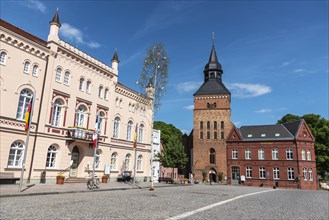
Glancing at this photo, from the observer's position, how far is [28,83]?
71.8 ft

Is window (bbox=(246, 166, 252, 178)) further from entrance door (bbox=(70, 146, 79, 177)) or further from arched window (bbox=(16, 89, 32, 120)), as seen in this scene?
arched window (bbox=(16, 89, 32, 120))

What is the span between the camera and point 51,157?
23625 millimetres

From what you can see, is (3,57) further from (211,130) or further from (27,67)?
(211,130)

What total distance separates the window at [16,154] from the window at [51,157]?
2608 mm

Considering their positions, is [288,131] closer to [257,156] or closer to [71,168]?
[257,156]

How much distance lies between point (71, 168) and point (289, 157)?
37493 millimetres

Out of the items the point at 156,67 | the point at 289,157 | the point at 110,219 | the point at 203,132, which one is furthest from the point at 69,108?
the point at 289,157

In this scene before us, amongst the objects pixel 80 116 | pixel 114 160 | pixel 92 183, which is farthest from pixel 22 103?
pixel 114 160

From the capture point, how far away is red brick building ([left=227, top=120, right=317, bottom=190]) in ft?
147

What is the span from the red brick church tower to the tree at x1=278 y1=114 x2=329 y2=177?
15714 mm

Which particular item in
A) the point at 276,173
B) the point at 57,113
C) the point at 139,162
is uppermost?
the point at 57,113

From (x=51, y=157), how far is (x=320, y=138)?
4762 cm

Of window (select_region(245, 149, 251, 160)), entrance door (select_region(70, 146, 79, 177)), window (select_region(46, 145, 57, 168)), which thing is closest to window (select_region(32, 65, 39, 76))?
window (select_region(46, 145, 57, 168))

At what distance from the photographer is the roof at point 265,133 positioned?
47803mm
